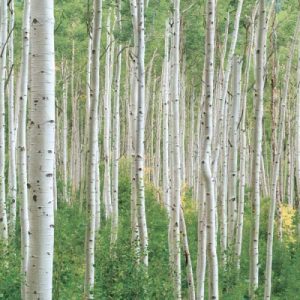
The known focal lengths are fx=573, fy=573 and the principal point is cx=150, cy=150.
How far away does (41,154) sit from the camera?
396 centimetres

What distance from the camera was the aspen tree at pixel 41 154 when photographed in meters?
3.95

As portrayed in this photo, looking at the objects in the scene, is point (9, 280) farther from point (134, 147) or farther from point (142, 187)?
point (134, 147)

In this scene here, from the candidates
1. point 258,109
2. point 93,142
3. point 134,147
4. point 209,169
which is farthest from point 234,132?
point 93,142

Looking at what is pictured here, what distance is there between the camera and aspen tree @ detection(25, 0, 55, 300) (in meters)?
3.95

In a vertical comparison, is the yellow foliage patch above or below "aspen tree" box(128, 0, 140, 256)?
below

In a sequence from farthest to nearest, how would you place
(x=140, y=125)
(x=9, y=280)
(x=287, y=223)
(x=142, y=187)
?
(x=287, y=223), (x=142, y=187), (x=140, y=125), (x=9, y=280)

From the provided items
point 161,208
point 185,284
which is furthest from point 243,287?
point 161,208

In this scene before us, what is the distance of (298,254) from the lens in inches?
533

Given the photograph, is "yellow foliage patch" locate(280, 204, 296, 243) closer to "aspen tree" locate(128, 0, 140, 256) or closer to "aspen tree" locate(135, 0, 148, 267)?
"aspen tree" locate(128, 0, 140, 256)

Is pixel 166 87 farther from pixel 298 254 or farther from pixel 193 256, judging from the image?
pixel 298 254

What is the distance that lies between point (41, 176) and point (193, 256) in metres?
→ 8.45

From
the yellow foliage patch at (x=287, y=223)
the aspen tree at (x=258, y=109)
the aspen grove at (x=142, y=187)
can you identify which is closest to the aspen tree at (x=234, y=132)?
the aspen grove at (x=142, y=187)

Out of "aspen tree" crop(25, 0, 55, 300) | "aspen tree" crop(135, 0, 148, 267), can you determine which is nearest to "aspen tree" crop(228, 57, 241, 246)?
"aspen tree" crop(135, 0, 148, 267)

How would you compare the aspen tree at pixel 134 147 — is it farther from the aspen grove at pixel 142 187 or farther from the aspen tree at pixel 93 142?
the aspen tree at pixel 93 142
